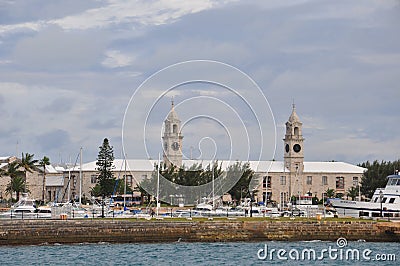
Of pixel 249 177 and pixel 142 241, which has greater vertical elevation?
pixel 249 177

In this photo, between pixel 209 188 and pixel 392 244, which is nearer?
pixel 392 244

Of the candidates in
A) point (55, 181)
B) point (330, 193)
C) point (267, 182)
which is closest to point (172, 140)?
point (267, 182)

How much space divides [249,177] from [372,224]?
48.5 m

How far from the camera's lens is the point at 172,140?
387ft

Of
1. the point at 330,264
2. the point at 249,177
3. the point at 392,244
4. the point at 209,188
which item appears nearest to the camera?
the point at 330,264

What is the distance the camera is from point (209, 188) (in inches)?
3917

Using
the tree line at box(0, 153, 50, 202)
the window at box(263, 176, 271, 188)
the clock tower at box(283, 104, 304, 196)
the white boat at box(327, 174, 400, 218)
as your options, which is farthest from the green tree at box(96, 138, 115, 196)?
the white boat at box(327, 174, 400, 218)

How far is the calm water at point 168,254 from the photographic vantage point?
47312 millimetres

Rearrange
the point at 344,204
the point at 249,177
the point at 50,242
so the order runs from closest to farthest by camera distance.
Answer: the point at 50,242 → the point at 344,204 → the point at 249,177

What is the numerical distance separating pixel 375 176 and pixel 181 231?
195 ft

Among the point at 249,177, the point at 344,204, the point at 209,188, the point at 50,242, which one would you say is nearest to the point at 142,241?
the point at 50,242

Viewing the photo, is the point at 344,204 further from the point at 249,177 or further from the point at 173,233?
the point at 249,177

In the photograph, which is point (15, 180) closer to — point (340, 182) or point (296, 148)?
point (296, 148)

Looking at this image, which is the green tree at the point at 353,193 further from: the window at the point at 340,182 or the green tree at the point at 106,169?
the green tree at the point at 106,169
